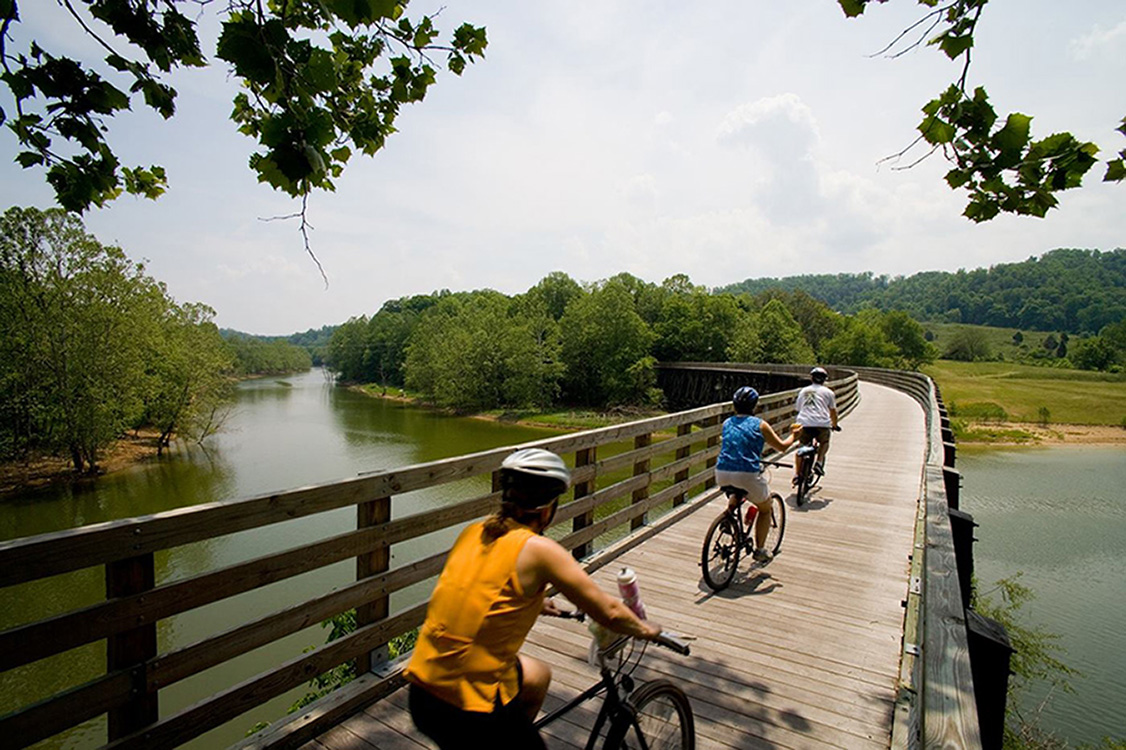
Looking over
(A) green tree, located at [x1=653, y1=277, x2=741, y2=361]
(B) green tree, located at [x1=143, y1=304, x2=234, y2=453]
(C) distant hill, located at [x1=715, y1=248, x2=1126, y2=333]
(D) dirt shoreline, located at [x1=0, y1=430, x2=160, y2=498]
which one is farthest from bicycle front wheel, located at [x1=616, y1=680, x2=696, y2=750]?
(C) distant hill, located at [x1=715, y1=248, x2=1126, y2=333]

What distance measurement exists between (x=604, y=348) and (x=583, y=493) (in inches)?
2313

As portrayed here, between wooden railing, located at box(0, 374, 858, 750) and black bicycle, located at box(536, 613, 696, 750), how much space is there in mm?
1514

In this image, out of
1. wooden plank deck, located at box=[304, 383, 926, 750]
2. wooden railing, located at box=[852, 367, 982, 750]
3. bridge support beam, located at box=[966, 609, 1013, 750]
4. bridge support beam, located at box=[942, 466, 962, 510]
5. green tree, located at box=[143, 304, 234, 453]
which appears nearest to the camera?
wooden railing, located at box=[852, 367, 982, 750]

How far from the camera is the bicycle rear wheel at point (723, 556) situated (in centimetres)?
518

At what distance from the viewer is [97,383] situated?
92.5ft

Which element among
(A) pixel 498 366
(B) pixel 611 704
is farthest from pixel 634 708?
(A) pixel 498 366

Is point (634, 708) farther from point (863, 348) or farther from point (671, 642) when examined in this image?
point (863, 348)

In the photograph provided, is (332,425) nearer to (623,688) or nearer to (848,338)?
(623,688)

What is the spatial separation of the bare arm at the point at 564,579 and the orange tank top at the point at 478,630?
32 mm

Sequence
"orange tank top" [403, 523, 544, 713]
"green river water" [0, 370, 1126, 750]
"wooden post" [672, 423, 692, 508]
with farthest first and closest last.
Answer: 1. "green river water" [0, 370, 1126, 750]
2. "wooden post" [672, 423, 692, 508]
3. "orange tank top" [403, 523, 544, 713]

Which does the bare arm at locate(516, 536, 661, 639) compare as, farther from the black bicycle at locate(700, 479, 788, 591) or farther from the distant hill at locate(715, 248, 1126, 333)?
the distant hill at locate(715, 248, 1126, 333)

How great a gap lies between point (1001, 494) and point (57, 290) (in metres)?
44.2

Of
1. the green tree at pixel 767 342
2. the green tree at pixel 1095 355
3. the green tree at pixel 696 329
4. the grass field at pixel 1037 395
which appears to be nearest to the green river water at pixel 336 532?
the grass field at pixel 1037 395

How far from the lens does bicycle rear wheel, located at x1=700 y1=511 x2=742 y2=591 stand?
5.18 m
